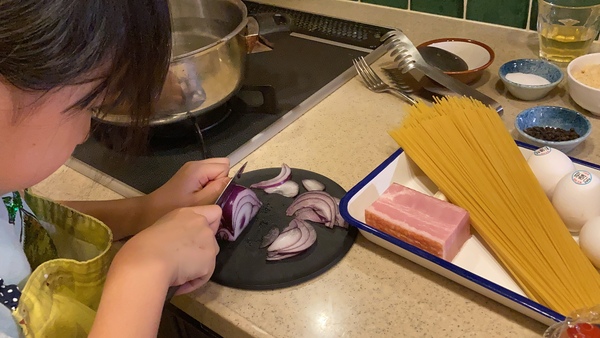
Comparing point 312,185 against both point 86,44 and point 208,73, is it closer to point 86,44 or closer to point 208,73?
point 208,73

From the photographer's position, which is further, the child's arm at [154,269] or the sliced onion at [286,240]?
the sliced onion at [286,240]

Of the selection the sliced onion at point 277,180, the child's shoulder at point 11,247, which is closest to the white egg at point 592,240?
the sliced onion at point 277,180

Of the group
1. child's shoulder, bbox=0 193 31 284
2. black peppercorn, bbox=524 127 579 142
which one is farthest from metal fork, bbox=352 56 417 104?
child's shoulder, bbox=0 193 31 284

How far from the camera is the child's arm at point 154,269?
56cm

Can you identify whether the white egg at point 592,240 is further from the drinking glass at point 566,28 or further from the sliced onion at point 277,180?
the drinking glass at point 566,28

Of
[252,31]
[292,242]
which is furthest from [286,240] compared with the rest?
[252,31]

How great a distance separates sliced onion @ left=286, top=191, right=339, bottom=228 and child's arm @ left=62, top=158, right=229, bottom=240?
97 mm

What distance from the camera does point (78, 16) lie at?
472 mm

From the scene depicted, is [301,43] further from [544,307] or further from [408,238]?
[544,307]

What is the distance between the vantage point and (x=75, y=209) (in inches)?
30.2

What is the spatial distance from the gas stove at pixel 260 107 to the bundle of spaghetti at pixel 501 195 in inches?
9.2

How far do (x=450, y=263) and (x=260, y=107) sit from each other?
0.47 metres

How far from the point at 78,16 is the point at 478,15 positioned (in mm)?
918

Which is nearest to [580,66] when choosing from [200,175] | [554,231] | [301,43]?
[554,231]
